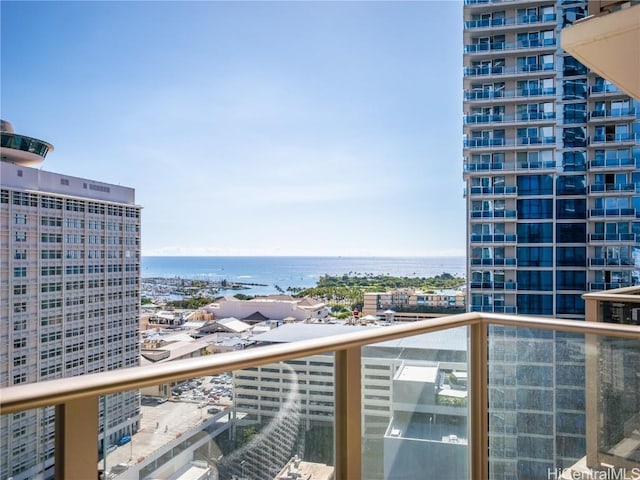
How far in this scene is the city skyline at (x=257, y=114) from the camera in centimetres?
749

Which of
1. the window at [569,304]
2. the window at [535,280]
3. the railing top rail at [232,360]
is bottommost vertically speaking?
the window at [569,304]

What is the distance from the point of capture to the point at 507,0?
1112cm

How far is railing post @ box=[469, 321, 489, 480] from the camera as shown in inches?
64.3

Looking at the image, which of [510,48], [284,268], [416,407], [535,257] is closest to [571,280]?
[535,257]

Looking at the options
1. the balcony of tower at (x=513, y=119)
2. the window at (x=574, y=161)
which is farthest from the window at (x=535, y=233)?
the balcony of tower at (x=513, y=119)

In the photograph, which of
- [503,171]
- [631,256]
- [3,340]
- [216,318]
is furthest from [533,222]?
[3,340]

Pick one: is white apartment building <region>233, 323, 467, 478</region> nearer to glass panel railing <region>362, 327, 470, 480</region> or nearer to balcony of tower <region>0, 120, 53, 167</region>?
glass panel railing <region>362, 327, 470, 480</region>


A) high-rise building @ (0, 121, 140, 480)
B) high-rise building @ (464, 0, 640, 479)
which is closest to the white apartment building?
high-rise building @ (0, 121, 140, 480)

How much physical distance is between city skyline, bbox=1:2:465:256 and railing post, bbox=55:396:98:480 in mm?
6904

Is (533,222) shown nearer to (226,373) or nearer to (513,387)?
(513,387)

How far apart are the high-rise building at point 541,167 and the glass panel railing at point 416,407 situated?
11.0 metres

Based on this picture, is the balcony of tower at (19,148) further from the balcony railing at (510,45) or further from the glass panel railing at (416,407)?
the balcony railing at (510,45)

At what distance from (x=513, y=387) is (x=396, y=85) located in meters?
10.7

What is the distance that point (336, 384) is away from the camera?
129cm
